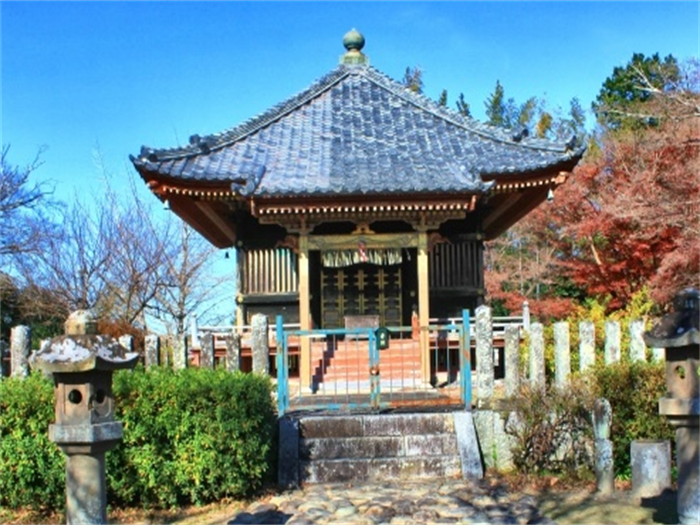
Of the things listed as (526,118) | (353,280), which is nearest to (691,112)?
(353,280)

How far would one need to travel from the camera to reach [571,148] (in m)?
16.2

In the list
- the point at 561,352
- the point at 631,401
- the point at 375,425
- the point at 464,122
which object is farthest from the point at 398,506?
the point at 464,122

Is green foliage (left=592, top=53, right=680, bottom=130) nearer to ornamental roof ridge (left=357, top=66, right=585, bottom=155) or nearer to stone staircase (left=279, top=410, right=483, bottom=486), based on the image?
ornamental roof ridge (left=357, top=66, right=585, bottom=155)

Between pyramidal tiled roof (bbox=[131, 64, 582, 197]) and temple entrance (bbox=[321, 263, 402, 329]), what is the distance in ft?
8.51

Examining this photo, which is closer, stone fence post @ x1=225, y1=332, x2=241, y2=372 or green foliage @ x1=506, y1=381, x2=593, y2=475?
green foliage @ x1=506, y1=381, x2=593, y2=475

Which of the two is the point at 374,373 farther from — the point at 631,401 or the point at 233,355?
the point at 631,401

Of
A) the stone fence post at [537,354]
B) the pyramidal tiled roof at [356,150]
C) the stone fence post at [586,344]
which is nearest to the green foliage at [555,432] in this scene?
the stone fence post at [537,354]

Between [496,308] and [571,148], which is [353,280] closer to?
[571,148]

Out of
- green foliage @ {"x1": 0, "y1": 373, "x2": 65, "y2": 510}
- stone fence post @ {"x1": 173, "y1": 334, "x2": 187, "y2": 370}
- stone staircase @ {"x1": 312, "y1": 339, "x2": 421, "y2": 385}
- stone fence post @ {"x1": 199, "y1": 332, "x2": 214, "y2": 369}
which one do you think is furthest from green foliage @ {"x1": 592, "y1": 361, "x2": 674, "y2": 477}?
green foliage @ {"x1": 0, "y1": 373, "x2": 65, "y2": 510}

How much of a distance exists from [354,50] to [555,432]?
1298cm

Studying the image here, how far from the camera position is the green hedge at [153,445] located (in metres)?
8.99

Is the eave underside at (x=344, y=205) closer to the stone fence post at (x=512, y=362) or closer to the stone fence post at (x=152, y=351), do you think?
the stone fence post at (x=152, y=351)

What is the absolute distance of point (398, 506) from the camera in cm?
901

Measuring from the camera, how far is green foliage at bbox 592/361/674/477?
10.3 meters
